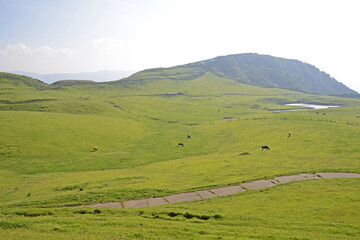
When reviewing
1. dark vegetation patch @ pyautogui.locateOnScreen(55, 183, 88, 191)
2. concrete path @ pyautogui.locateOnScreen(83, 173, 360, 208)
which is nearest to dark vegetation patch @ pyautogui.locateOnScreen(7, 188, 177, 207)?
concrete path @ pyautogui.locateOnScreen(83, 173, 360, 208)

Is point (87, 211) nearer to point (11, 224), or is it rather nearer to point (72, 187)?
point (11, 224)

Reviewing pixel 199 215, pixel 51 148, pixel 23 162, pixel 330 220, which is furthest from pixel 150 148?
pixel 330 220

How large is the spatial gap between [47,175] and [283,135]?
60.6m

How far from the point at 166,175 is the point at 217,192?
11.7 meters

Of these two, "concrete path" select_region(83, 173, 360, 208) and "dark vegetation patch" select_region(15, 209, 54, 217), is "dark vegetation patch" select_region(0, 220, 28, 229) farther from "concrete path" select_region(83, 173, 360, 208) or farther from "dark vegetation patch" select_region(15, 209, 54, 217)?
"concrete path" select_region(83, 173, 360, 208)

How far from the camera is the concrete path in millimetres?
27138

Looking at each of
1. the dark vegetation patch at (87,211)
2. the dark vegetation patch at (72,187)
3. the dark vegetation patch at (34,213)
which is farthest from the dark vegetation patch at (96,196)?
the dark vegetation patch at (87,211)

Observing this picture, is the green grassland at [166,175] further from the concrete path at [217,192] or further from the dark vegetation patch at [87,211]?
the concrete path at [217,192]

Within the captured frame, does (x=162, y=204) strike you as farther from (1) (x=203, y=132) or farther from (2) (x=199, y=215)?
(1) (x=203, y=132)

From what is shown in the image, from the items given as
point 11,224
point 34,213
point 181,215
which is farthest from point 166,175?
point 11,224

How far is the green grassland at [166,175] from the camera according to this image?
1909cm

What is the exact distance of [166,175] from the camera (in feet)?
130

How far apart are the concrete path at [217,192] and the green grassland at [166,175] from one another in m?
1.31

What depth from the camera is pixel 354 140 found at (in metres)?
56.4
